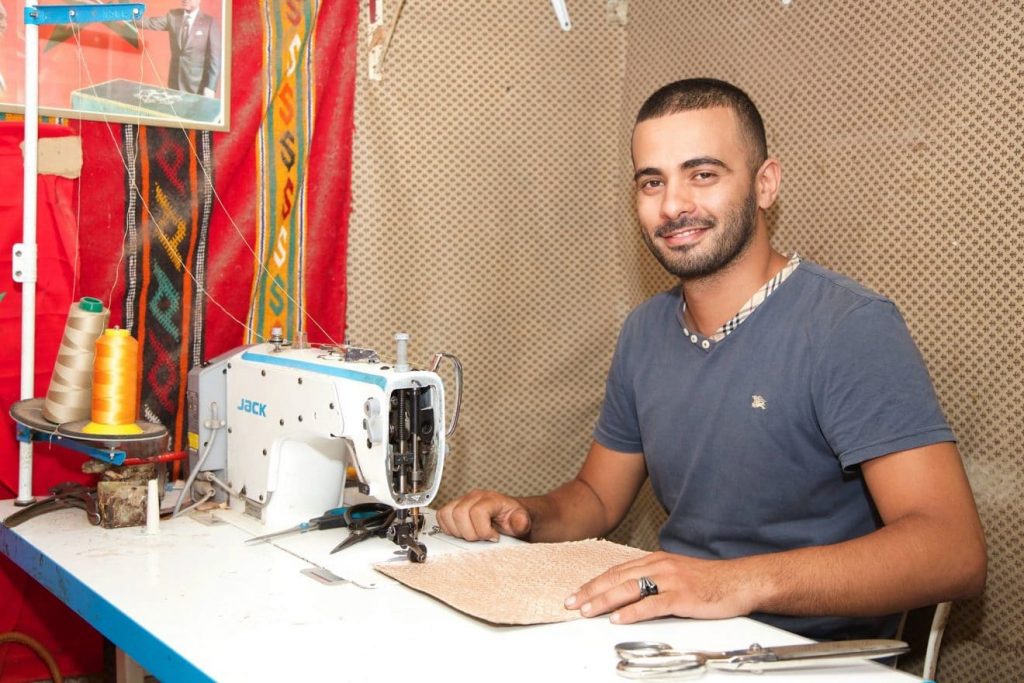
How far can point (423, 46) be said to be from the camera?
105 inches

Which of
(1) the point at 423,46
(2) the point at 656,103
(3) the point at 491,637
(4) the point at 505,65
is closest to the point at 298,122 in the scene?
(1) the point at 423,46

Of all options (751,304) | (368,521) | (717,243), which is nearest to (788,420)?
(751,304)

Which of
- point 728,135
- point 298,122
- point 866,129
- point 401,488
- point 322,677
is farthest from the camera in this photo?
point 298,122

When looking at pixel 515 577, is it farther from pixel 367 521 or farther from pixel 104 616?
pixel 104 616

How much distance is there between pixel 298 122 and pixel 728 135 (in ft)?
3.55

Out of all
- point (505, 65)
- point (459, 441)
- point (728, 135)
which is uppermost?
point (505, 65)

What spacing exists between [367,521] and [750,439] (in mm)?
738

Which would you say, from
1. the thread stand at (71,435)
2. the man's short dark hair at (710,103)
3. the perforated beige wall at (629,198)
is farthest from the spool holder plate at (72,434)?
the man's short dark hair at (710,103)

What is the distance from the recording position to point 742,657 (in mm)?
1253

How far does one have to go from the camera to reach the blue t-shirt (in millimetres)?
1730

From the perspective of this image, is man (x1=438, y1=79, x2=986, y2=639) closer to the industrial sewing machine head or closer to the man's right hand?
the man's right hand

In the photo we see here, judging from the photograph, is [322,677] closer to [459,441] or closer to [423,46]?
[459,441]

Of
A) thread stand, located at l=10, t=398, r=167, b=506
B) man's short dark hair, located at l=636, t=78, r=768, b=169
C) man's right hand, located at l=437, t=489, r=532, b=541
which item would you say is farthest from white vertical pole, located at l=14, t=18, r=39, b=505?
man's short dark hair, located at l=636, t=78, r=768, b=169

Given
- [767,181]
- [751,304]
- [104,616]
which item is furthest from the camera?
[767,181]
